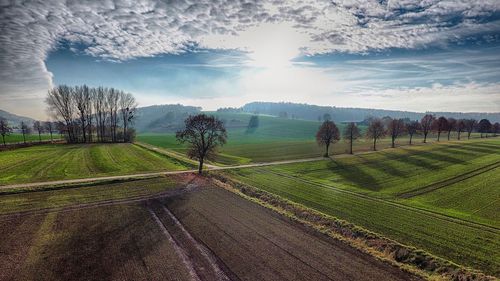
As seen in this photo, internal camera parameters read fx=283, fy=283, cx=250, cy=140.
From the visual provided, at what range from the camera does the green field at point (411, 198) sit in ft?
73.5

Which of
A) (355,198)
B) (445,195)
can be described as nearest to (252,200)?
(355,198)

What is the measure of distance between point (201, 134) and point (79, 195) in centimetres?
2202

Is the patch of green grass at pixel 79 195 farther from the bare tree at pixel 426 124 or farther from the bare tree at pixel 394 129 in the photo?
the bare tree at pixel 426 124

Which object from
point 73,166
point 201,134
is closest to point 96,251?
point 201,134

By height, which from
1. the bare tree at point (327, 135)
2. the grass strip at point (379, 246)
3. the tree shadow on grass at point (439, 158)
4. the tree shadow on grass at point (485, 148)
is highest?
the bare tree at point (327, 135)

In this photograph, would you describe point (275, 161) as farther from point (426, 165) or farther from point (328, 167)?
point (426, 165)

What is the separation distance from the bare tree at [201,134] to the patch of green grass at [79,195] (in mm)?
10003

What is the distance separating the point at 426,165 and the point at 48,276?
62.6 metres

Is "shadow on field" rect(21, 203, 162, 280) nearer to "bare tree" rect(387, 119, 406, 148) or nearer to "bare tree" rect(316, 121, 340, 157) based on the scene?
"bare tree" rect(316, 121, 340, 157)

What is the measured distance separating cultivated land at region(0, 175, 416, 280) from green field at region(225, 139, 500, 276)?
673 centimetres

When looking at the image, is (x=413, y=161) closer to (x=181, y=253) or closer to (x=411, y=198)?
(x=411, y=198)

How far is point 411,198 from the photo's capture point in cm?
3544

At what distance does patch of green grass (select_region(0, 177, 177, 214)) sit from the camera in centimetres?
2992

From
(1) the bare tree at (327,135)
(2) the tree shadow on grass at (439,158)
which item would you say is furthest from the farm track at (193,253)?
(1) the bare tree at (327,135)
